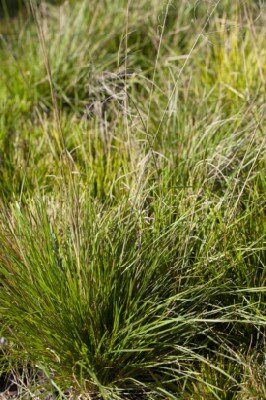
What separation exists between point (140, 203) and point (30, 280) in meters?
0.51

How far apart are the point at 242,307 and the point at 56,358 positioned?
0.66m

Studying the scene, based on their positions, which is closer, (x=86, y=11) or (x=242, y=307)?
(x=242, y=307)

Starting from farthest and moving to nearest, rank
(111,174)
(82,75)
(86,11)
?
1. (86,11)
2. (82,75)
3. (111,174)

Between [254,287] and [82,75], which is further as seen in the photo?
[82,75]

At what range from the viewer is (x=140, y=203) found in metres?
2.98

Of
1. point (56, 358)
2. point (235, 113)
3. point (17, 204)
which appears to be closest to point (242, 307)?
point (56, 358)

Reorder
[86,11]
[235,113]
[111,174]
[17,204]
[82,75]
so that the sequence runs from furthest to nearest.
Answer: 1. [86,11]
2. [82,75]
3. [235,113]
4. [111,174]
5. [17,204]

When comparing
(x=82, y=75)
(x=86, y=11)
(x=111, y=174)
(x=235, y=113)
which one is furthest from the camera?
(x=86, y=11)

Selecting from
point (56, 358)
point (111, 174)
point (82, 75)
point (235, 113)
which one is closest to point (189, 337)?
point (56, 358)

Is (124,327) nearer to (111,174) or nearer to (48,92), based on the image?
(111,174)

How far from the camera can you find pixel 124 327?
2.75 metres

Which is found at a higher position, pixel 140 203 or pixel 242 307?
pixel 140 203

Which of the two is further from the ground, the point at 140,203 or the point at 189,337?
the point at 140,203

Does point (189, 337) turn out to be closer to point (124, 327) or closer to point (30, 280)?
point (124, 327)
